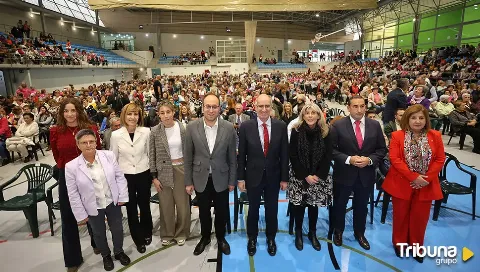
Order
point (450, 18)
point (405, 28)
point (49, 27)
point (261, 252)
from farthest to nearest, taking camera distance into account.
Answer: point (405, 28), point (49, 27), point (450, 18), point (261, 252)

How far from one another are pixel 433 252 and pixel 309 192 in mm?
1485

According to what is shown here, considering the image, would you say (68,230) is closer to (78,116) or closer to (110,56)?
(78,116)

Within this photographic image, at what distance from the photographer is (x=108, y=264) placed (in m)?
2.69

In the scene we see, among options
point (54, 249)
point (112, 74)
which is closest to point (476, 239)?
point (54, 249)

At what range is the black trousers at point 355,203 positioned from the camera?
2811mm

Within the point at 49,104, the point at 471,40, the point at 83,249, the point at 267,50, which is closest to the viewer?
the point at 83,249

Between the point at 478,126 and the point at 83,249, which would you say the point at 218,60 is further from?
the point at 83,249

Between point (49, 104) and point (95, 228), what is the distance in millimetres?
7213

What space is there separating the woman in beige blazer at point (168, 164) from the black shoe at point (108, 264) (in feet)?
1.80

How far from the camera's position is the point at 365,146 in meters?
2.69

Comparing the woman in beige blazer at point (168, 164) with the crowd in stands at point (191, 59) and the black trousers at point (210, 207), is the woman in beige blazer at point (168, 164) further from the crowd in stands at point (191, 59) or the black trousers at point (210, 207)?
the crowd in stands at point (191, 59)

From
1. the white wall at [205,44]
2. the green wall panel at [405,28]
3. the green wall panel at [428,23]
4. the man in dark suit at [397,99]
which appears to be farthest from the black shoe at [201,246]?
the white wall at [205,44]

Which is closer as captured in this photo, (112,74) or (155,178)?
(155,178)

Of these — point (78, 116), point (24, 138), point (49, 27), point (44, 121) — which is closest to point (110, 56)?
point (49, 27)
